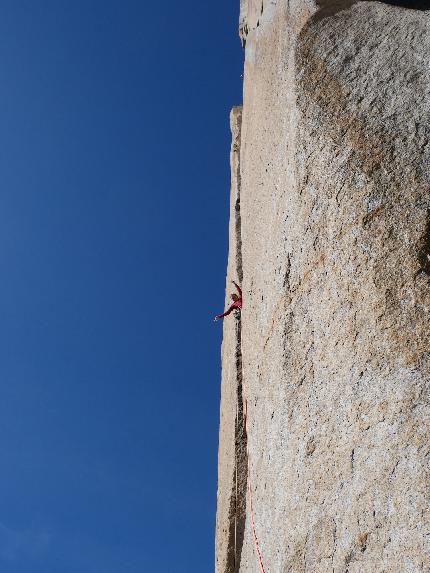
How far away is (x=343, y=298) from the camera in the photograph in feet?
11.6

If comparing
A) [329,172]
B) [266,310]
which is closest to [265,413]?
[266,310]

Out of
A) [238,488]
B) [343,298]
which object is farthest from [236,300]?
[343,298]

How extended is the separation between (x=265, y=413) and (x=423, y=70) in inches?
95.6

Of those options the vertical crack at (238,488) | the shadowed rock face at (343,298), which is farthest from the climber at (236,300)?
the shadowed rock face at (343,298)

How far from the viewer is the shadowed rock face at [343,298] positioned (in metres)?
3.01

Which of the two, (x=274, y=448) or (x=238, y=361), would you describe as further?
(x=238, y=361)

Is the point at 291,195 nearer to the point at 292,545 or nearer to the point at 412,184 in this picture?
the point at 412,184

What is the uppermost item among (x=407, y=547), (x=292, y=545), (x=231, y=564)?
(x=231, y=564)

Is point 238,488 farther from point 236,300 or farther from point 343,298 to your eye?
point 343,298

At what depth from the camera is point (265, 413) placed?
4.61 meters

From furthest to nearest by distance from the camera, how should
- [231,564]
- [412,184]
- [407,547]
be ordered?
[231,564] → [412,184] → [407,547]

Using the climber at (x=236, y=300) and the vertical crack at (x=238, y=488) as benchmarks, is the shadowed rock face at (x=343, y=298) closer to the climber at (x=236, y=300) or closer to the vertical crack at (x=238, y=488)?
the vertical crack at (x=238, y=488)

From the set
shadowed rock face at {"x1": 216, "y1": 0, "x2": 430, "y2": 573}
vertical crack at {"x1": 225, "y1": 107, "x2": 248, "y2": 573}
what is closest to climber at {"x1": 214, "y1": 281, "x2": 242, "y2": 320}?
vertical crack at {"x1": 225, "y1": 107, "x2": 248, "y2": 573}

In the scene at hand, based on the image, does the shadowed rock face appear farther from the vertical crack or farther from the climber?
the climber
